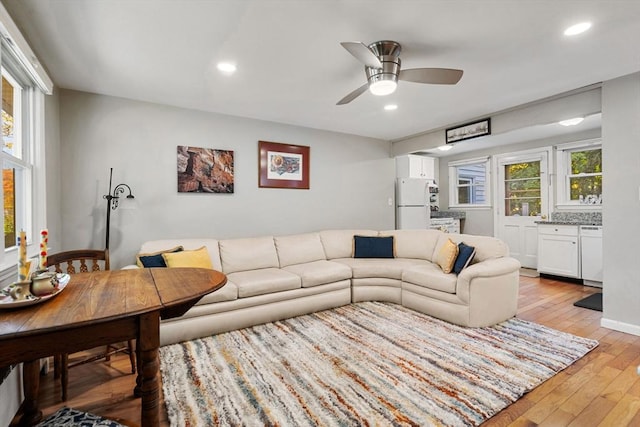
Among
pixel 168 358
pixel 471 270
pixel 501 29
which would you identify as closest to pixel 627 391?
pixel 471 270

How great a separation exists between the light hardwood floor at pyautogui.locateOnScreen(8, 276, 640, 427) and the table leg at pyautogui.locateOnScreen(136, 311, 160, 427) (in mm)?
578

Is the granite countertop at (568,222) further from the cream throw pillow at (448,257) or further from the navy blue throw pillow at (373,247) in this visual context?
the navy blue throw pillow at (373,247)

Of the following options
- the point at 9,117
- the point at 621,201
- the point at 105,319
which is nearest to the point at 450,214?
the point at 621,201

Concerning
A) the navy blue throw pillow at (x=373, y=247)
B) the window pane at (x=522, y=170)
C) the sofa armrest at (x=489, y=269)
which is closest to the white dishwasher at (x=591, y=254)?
the window pane at (x=522, y=170)

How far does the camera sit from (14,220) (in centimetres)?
228

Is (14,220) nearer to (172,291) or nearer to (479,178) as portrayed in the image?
(172,291)

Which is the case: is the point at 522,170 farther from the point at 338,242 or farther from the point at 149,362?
the point at 149,362

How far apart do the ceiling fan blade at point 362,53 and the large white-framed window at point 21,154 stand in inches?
82.8

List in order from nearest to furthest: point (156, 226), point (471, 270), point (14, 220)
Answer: point (14, 220)
point (471, 270)
point (156, 226)

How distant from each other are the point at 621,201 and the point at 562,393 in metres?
2.02

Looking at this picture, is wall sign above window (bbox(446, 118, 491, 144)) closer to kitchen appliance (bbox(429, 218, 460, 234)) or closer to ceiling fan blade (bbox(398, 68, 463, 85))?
ceiling fan blade (bbox(398, 68, 463, 85))

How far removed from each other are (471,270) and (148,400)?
2.71m

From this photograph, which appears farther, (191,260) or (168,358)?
(191,260)

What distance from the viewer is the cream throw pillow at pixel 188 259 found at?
2.88m
